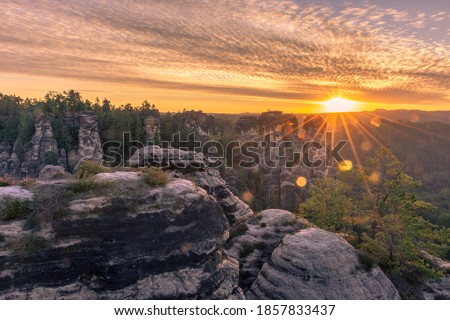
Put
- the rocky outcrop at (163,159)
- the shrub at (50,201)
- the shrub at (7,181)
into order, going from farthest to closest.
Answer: the rocky outcrop at (163,159) < the shrub at (7,181) < the shrub at (50,201)

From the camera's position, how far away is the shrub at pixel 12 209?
523 inches

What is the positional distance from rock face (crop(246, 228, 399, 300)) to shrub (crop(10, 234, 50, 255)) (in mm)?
13709

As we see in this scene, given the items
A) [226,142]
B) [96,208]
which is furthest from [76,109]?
[96,208]

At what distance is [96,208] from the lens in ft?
47.4

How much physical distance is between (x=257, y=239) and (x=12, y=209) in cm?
1913

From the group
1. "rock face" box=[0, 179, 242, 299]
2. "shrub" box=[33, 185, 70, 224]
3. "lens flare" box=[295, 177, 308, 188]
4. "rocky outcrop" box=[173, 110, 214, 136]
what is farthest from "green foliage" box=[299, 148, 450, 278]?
"rocky outcrop" box=[173, 110, 214, 136]

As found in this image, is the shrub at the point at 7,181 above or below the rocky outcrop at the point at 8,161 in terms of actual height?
above

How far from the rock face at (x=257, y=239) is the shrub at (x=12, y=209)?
50.5 ft

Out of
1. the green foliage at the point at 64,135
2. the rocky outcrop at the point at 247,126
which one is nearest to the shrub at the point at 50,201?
the green foliage at the point at 64,135

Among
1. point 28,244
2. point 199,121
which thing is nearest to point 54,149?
point 28,244

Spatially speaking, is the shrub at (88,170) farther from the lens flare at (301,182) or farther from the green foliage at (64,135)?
the lens flare at (301,182)

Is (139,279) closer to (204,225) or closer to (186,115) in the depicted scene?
(204,225)
